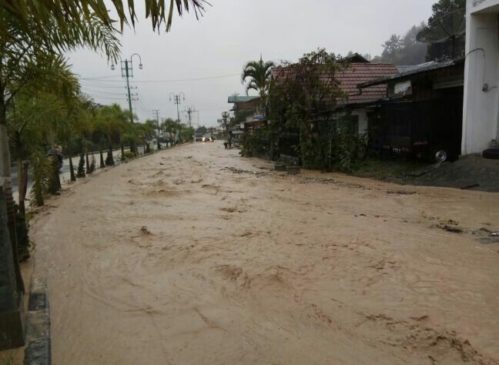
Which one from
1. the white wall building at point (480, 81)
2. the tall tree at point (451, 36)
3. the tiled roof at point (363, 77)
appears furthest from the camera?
the tiled roof at point (363, 77)

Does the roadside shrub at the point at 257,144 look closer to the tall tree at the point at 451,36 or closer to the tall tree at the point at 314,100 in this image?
the tall tree at the point at 314,100

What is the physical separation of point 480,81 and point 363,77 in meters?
11.3

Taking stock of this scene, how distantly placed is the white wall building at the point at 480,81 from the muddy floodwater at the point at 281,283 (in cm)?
300

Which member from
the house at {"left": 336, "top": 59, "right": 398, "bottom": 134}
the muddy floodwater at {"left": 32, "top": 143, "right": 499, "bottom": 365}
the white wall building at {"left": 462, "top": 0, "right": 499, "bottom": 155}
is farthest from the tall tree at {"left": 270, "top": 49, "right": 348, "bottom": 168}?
the muddy floodwater at {"left": 32, "top": 143, "right": 499, "bottom": 365}

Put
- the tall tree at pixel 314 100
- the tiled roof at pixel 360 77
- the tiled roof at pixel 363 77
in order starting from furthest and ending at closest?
the tiled roof at pixel 363 77, the tiled roof at pixel 360 77, the tall tree at pixel 314 100

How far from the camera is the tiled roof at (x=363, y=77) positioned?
21031mm

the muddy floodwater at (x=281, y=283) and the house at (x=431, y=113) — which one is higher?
the house at (x=431, y=113)

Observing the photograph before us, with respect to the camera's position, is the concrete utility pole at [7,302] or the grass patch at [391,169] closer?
the concrete utility pole at [7,302]

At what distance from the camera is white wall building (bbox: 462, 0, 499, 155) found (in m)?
12.4

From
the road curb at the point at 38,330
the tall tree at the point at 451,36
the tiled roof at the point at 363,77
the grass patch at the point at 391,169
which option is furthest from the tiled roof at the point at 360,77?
the road curb at the point at 38,330

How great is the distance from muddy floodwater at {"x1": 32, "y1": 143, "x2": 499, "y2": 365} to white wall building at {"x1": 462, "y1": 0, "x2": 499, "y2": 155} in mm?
2999

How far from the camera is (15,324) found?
13.0 feet

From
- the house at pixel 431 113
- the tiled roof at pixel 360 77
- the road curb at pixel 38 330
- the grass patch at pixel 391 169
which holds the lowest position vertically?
the road curb at pixel 38 330

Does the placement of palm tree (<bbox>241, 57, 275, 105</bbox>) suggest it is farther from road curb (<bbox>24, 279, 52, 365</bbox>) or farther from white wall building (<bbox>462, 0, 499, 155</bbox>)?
road curb (<bbox>24, 279, 52, 365</bbox>)
